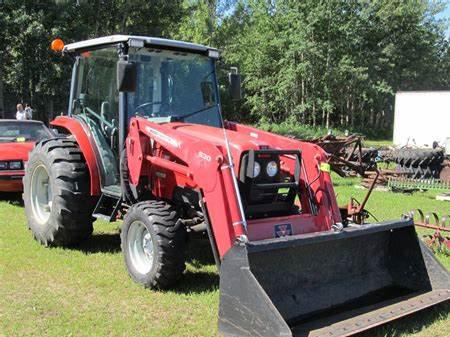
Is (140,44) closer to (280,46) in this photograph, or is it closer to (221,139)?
(221,139)

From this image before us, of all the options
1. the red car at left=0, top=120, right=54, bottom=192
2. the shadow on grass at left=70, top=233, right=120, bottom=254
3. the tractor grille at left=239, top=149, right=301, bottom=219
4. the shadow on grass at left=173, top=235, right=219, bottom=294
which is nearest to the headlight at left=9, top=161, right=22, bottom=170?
the red car at left=0, top=120, right=54, bottom=192

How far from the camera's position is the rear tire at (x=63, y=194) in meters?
6.23

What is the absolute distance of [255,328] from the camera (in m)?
3.90

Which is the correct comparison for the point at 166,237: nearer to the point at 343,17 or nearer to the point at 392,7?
the point at 343,17

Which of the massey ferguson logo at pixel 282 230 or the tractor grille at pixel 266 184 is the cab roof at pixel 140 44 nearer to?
the tractor grille at pixel 266 184

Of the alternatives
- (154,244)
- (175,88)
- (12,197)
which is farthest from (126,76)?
(12,197)

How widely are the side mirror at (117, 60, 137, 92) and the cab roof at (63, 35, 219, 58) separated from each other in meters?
0.75

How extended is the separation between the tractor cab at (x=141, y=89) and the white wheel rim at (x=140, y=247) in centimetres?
78

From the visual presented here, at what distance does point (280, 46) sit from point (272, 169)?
29.5 metres

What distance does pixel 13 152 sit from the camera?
31.6 feet

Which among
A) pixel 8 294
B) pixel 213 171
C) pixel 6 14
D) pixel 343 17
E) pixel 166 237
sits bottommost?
pixel 8 294

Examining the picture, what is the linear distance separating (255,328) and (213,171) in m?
1.45

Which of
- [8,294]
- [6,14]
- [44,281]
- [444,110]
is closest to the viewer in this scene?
[8,294]

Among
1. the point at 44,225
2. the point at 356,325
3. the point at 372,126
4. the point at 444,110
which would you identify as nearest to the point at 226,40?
the point at 372,126
